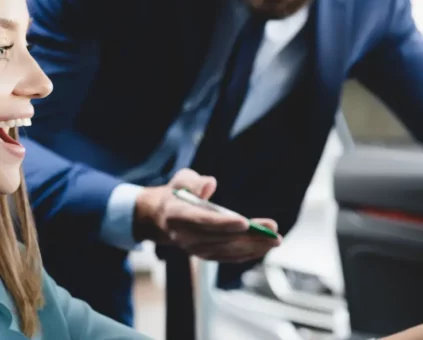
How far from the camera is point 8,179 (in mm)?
529

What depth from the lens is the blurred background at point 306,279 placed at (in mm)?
809

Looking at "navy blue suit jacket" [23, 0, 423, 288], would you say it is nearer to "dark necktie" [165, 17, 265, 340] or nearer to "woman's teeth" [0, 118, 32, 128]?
"dark necktie" [165, 17, 265, 340]

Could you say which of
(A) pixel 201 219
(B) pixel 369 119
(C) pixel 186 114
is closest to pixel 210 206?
(A) pixel 201 219

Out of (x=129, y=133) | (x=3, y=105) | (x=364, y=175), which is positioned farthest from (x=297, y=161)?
(x=3, y=105)

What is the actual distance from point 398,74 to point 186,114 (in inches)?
9.6

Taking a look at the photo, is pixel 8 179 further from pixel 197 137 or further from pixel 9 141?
pixel 197 137

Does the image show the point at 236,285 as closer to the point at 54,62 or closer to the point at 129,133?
the point at 129,133

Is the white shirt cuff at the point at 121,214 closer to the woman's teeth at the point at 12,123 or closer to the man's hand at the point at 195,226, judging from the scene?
the man's hand at the point at 195,226

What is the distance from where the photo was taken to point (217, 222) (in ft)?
2.35

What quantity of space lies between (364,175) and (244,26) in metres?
0.21

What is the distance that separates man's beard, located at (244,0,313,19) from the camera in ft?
2.58

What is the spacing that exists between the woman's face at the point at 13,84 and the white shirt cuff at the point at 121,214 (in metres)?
0.21

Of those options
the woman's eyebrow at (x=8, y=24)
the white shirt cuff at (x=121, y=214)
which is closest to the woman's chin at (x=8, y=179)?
the woman's eyebrow at (x=8, y=24)

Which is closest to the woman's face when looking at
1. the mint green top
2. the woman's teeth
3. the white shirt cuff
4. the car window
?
the woman's teeth
